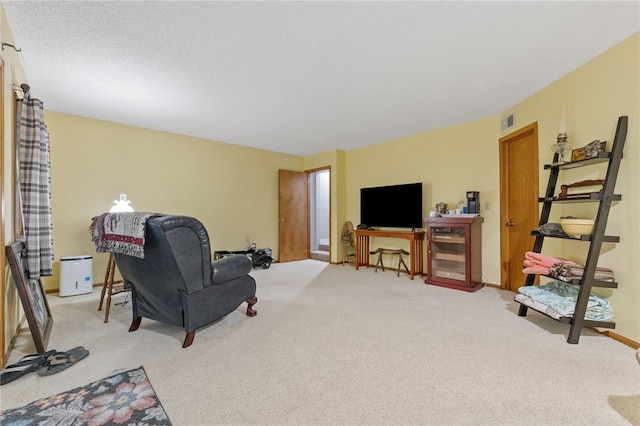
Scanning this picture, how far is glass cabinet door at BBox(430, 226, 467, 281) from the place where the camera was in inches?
156

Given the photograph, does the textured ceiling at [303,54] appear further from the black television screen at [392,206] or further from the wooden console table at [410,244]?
the wooden console table at [410,244]

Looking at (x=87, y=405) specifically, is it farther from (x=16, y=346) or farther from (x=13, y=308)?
(x=13, y=308)

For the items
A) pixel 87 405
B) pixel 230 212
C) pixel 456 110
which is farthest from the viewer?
pixel 230 212

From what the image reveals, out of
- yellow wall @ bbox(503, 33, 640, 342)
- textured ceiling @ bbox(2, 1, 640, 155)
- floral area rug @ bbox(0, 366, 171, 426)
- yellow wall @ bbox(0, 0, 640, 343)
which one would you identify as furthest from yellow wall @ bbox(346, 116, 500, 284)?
floral area rug @ bbox(0, 366, 171, 426)

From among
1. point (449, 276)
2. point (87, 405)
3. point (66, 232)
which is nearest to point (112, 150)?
point (66, 232)

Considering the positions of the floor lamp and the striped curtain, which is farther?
the floor lamp

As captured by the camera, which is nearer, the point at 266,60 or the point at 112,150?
the point at 266,60

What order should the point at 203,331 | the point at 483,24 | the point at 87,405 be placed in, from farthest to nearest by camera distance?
the point at 203,331 < the point at 483,24 < the point at 87,405

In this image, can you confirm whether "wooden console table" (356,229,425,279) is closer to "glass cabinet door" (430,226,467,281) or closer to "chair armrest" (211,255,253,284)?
"glass cabinet door" (430,226,467,281)

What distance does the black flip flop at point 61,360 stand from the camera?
1824 millimetres

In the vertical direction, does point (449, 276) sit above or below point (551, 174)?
below

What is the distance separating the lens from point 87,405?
4.95 ft

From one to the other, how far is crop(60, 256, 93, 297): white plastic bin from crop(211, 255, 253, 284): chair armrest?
243cm

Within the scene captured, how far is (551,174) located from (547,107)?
0.84 m
